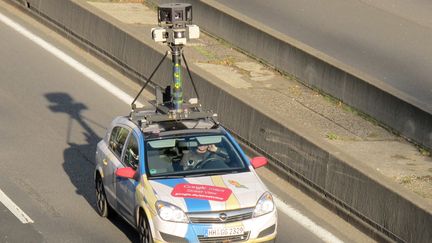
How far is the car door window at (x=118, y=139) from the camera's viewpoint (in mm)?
16391

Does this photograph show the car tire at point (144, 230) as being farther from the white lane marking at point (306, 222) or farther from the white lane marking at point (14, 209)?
the white lane marking at point (306, 222)

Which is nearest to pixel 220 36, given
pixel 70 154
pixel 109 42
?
pixel 109 42

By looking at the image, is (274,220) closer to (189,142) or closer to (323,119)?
(189,142)

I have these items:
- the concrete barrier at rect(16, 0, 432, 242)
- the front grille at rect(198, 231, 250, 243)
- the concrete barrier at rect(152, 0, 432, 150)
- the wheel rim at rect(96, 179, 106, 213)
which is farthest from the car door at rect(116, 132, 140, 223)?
the concrete barrier at rect(152, 0, 432, 150)

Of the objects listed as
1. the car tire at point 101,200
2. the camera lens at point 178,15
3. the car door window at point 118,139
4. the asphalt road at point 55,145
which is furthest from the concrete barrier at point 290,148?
the car tire at point 101,200

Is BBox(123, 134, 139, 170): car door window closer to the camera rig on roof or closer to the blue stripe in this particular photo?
the camera rig on roof

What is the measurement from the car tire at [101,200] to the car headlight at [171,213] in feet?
8.38

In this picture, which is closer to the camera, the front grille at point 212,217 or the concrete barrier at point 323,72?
the front grille at point 212,217

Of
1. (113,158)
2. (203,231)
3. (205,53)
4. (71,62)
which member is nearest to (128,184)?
(113,158)

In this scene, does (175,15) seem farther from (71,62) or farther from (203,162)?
(71,62)

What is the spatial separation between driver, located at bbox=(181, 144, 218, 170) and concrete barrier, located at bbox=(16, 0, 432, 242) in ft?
8.04

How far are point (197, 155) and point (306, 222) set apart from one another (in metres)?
2.51

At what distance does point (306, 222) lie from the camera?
17172 mm

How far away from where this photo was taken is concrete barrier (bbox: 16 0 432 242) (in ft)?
52.2
